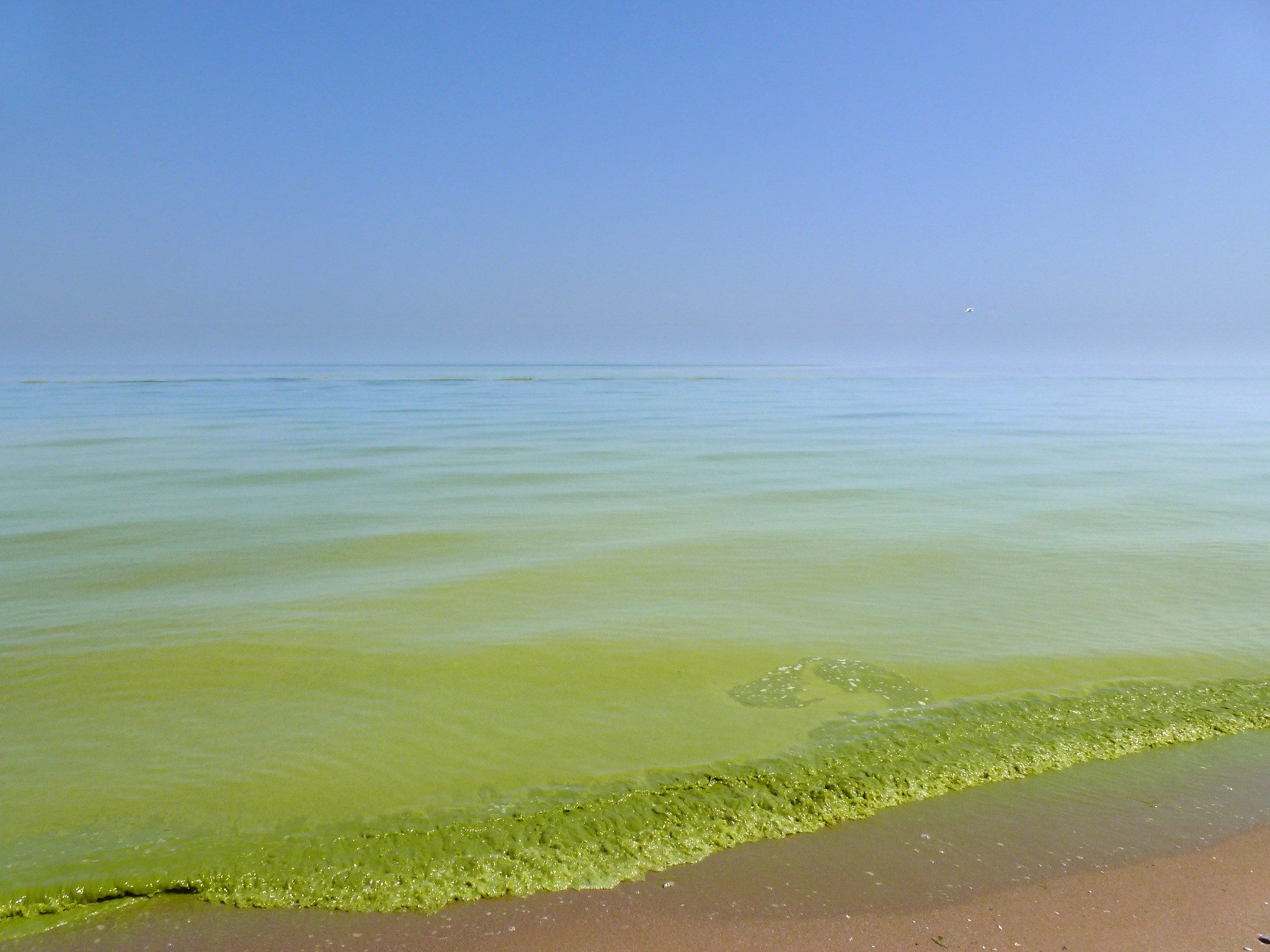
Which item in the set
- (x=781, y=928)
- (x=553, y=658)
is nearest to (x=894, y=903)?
(x=781, y=928)

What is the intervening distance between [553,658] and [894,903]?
2.21 meters

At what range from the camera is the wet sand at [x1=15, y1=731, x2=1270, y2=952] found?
2262 millimetres

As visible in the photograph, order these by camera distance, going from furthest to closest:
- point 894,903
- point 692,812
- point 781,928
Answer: point 692,812 < point 894,903 < point 781,928

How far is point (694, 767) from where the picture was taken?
10.4ft

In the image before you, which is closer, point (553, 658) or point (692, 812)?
point (692, 812)

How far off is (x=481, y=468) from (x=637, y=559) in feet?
17.2

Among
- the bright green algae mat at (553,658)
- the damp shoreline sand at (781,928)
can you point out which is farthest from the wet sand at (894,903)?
the bright green algae mat at (553,658)

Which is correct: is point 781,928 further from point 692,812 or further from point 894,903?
point 692,812

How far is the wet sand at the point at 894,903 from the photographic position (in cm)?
226

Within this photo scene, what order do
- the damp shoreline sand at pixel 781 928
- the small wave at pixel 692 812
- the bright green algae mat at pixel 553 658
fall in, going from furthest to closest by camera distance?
1. the bright green algae mat at pixel 553 658
2. the small wave at pixel 692 812
3. the damp shoreline sand at pixel 781 928

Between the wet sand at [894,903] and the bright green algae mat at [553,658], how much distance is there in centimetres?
11

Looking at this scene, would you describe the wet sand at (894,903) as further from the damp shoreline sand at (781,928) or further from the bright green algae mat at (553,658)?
the bright green algae mat at (553,658)

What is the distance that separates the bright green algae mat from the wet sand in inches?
4.3

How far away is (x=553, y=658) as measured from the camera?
14.1 ft
